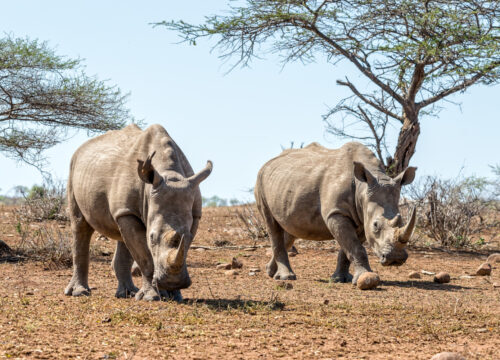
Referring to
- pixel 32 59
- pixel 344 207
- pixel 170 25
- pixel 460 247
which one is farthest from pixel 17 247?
pixel 460 247

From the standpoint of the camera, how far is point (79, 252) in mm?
8148

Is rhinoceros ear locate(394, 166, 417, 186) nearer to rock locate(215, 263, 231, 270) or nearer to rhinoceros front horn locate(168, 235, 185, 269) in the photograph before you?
rock locate(215, 263, 231, 270)

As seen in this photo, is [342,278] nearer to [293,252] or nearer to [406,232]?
[406,232]

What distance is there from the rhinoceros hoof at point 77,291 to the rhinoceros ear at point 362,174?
3.59 meters

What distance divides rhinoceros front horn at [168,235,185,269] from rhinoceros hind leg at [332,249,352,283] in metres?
4.08

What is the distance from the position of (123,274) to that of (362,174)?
328cm

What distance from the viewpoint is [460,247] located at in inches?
589

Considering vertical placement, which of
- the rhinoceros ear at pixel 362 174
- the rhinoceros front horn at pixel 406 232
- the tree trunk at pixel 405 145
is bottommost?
the rhinoceros front horn at pixel 406 232

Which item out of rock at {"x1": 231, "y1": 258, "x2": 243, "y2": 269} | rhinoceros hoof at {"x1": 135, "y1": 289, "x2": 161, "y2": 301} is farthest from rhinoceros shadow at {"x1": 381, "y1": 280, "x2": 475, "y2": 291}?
rhinoceros hoof at {"x1": 135, "y1": 289, "x2": 161, "y2": 301}

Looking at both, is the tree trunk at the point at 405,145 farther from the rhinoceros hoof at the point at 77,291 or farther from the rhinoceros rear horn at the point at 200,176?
the rhinoceros rear horn at the point at 200,176

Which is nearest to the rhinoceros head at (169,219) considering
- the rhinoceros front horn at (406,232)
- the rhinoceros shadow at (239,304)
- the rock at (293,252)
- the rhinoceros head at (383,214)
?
the rhinoceros shadow at (239,304)

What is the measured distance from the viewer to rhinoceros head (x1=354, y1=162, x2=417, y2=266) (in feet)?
27.7

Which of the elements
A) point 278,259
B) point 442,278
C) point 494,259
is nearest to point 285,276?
point 278,259

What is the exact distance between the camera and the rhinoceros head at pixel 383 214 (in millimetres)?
8453
